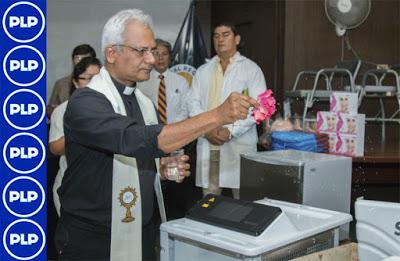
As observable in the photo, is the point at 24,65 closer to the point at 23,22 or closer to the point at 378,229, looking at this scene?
the point at 23,22

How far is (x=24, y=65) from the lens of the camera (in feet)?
4.21

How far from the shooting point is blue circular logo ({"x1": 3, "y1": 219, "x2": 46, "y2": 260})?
133 centimetres

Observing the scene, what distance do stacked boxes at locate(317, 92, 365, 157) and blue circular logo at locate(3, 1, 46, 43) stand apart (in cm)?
250

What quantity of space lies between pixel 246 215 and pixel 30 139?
23.8 inches

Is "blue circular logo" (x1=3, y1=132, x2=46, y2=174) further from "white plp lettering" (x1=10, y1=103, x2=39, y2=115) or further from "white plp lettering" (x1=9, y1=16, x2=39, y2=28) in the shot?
"white plp lettering" (x1=9, y1=16, x2=39, y2=28)

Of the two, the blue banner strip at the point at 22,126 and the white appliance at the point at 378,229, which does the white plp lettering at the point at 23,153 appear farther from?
the white appliance at the point at 378,229

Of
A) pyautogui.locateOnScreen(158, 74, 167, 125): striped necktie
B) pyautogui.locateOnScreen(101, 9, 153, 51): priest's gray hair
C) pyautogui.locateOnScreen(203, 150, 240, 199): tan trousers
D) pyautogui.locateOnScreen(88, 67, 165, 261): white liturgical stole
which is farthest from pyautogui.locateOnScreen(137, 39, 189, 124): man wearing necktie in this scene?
pyautogui.locateOnScreen(101, 9, 153, 51): priest's gray hair

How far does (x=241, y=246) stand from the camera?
4.11ft

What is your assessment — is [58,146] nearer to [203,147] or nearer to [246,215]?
[203,147]

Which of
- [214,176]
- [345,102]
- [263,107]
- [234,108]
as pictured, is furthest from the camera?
[214,176]

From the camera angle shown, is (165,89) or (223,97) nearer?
(223,97)

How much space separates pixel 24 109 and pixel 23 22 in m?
0.22

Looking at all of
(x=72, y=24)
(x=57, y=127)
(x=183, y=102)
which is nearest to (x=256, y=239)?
(x=57, y=127)

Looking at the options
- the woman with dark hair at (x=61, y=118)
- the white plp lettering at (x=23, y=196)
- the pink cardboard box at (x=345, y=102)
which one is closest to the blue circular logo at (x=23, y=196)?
the white plp lettering at (x=23, y=196)
